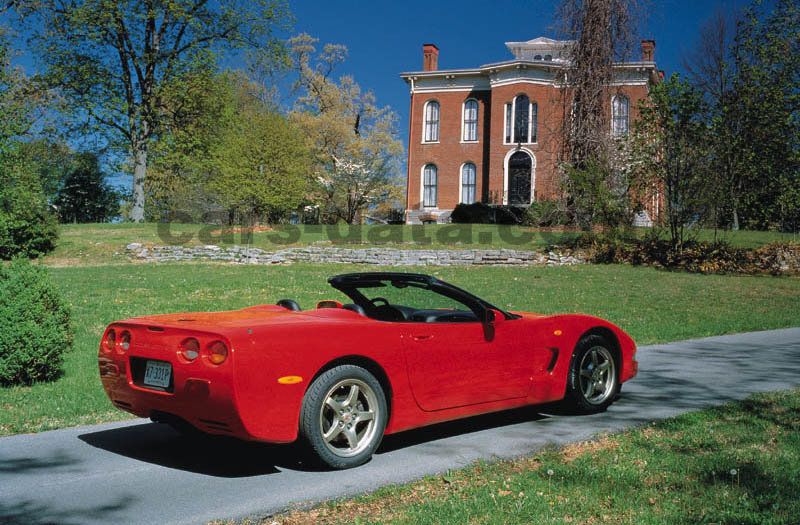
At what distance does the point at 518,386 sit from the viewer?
6.03m

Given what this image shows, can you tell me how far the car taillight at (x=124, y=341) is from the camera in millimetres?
5107

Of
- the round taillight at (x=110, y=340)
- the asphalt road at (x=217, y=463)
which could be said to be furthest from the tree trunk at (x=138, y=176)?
the round taillight at (x=110, y=340)

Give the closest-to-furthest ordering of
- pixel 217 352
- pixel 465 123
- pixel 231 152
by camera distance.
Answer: pixel 217 352 < pixel 231 152 < pixel 465 123

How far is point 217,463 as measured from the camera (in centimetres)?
517

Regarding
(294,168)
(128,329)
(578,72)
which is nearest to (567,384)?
(128,329)

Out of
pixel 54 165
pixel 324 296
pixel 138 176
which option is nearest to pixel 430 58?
pixel 138 176

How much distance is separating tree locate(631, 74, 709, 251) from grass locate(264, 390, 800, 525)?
19.6 meters

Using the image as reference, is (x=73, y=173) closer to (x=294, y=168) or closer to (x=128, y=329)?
(x=294, y=168)

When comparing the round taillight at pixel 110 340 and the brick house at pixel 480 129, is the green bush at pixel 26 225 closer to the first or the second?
the round taillight at pixel 110 340

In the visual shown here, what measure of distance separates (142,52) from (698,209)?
1158 inches

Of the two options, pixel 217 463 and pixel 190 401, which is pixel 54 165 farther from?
pixel 190 401

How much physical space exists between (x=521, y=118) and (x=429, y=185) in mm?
7692

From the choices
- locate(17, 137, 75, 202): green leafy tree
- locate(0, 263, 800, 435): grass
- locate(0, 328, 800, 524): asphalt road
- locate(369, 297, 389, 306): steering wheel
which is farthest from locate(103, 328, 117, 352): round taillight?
locate(17, 137, 75, 202): green leafy tree

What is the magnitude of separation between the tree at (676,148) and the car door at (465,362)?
19.8 metres
